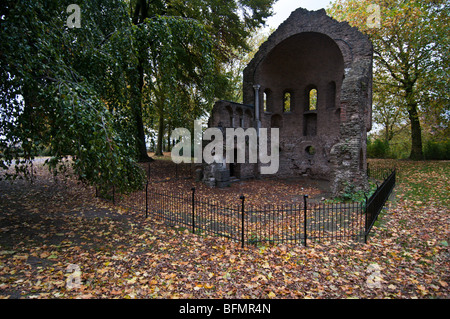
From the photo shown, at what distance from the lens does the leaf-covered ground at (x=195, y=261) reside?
418 centimetres

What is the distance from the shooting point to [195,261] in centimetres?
532

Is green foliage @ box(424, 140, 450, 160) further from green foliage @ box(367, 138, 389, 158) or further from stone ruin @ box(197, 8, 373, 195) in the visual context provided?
stone ruin @ box(197, 8, 373, 195)

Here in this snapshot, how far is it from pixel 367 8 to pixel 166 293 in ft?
70.8

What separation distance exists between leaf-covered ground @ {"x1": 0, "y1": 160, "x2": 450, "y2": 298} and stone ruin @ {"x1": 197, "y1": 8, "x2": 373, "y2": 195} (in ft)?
20.8

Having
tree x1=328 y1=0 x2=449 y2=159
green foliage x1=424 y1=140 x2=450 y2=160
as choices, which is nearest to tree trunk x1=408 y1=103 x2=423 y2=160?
tree x1=328 y1=0 x2=449 y2=159

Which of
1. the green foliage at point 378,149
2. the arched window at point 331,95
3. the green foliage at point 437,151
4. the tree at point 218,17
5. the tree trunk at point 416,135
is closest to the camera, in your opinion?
the tree at point 218,17

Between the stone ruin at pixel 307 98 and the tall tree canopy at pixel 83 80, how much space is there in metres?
7.42

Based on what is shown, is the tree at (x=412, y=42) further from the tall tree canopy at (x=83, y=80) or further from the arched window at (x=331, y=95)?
the tall tree canopy at (x=83, y=80)

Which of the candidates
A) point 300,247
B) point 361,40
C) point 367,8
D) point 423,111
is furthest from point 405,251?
point 367,8

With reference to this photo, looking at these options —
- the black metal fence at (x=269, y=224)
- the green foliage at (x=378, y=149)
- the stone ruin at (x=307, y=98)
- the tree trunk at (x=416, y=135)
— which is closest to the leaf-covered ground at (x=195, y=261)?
the black metal fence at (x=269, y=224)

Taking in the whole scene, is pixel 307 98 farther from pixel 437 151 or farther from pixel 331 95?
pixel 437 151

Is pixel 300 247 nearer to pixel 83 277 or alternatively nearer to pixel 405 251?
pixel 405 251

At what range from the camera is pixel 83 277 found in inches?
173

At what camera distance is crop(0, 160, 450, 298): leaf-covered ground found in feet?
13.7
